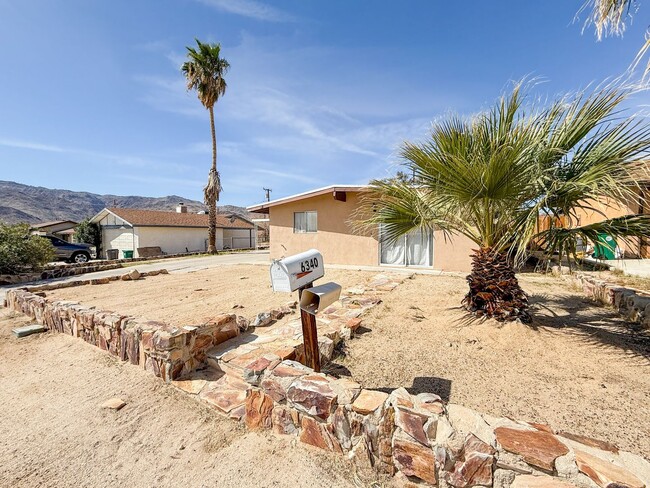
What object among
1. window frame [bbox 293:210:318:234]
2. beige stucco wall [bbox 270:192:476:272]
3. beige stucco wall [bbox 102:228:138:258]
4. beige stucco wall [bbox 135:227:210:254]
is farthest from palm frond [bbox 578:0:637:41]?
beige stucco wall [bbox 102:228:138:258]

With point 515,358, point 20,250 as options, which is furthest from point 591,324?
point 20,250

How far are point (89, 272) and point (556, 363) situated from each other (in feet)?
53.2

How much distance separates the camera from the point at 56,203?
88.4 m

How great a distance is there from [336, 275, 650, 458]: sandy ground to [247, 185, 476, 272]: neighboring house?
5.28 m

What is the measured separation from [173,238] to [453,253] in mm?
23142

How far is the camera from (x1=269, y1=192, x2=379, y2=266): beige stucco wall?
467 inches

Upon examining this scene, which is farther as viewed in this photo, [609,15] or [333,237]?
[333,237]

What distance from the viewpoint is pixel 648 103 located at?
9.02 ft

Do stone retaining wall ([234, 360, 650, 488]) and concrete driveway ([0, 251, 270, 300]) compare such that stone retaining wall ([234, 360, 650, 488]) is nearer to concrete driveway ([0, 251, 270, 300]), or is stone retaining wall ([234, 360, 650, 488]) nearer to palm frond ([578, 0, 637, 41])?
palm frond ([578, 0, 637, 41])

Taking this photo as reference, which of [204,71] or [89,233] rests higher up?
[204,71]

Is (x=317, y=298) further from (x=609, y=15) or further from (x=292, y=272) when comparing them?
(x=609, y=15)

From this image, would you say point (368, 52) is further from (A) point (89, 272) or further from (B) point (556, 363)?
(A) point (89, 272)

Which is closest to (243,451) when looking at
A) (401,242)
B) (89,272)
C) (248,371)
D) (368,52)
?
(248,371)

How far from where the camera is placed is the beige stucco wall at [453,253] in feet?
33.2
